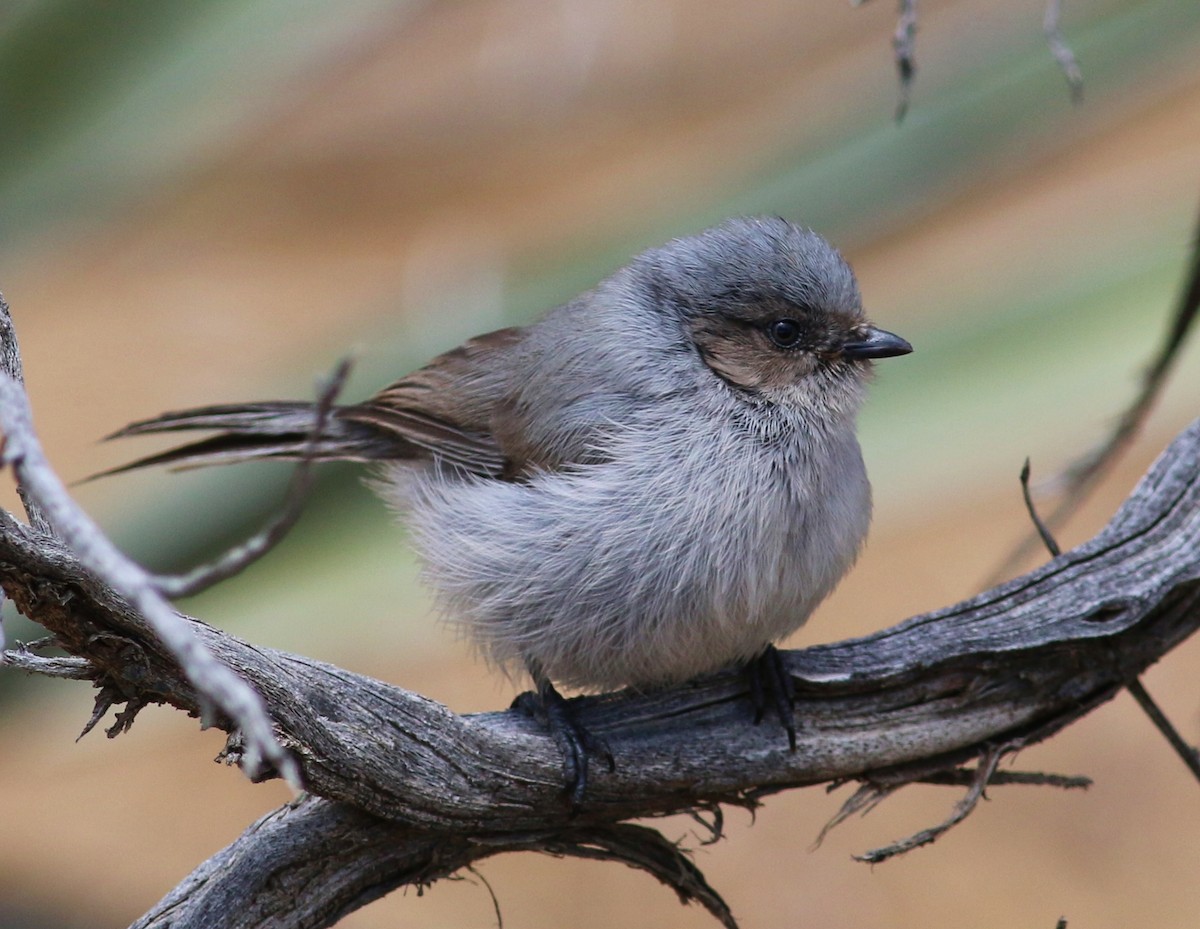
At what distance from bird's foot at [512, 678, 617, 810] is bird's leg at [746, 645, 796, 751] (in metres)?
0.38

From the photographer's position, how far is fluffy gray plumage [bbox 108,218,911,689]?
296cm

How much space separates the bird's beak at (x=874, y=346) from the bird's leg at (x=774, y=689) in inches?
31.2

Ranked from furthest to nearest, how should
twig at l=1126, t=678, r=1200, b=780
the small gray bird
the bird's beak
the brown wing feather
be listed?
the brown wing feather → the bird's beak → the small gray bird → twig at l=1126, t=678, r=1200, b=780

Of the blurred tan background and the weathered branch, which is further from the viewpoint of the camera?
the blurred tan background

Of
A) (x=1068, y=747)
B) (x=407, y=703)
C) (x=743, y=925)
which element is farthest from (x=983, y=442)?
(x=1068, y=747)

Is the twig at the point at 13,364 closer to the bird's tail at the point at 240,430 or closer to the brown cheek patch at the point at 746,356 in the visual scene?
the bird's tail at the point at 240,430

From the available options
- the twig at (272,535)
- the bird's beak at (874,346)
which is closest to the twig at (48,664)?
the twig at (272,535)

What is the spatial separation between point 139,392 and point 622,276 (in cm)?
716

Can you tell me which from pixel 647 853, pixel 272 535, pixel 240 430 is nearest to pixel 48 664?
pixel 272 535

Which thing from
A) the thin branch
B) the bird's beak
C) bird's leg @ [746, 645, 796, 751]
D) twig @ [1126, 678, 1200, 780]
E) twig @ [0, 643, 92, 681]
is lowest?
twig @ [1126, 678, 1200, 780]

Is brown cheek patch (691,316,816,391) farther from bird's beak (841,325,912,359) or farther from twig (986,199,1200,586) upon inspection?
twig (986,199,1200,586)

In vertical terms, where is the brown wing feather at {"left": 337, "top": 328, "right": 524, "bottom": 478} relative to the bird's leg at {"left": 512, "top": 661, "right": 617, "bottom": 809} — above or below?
above

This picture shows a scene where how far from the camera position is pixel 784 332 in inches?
128

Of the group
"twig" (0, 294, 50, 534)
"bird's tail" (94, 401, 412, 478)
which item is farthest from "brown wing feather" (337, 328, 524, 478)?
"twig" (0, 294, 50, 534)
